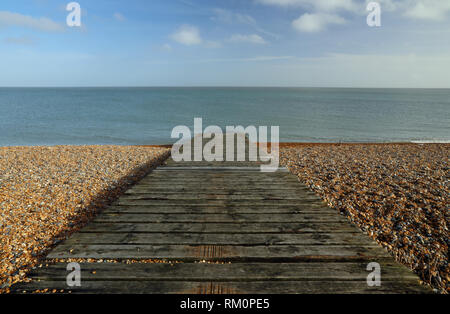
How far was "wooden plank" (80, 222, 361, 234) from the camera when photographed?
3.04 metres

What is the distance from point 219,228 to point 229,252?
575 millimetres

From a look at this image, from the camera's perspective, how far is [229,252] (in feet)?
8.48

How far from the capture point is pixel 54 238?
3.89 m

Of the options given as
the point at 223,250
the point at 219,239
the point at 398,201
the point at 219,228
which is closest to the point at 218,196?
the point at 219,228

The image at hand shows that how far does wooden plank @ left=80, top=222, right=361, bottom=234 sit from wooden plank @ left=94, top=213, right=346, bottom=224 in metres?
0.12

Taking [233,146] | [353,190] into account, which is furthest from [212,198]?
[233,146]

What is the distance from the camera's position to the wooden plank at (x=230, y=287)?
Result: 6.67ft

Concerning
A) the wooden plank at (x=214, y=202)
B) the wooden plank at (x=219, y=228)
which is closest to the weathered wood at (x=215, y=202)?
the wooden plank at (x=214, y=202)

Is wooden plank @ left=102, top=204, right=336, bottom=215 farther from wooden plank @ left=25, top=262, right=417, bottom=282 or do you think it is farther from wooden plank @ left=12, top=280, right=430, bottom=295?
wooden plank @ left=12, top=280, right=430, bottom=295

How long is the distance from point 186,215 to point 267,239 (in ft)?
4.16

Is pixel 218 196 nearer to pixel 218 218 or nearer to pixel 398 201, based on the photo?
pixel 218 218

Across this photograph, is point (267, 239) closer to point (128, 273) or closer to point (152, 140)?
point (128, 273)
